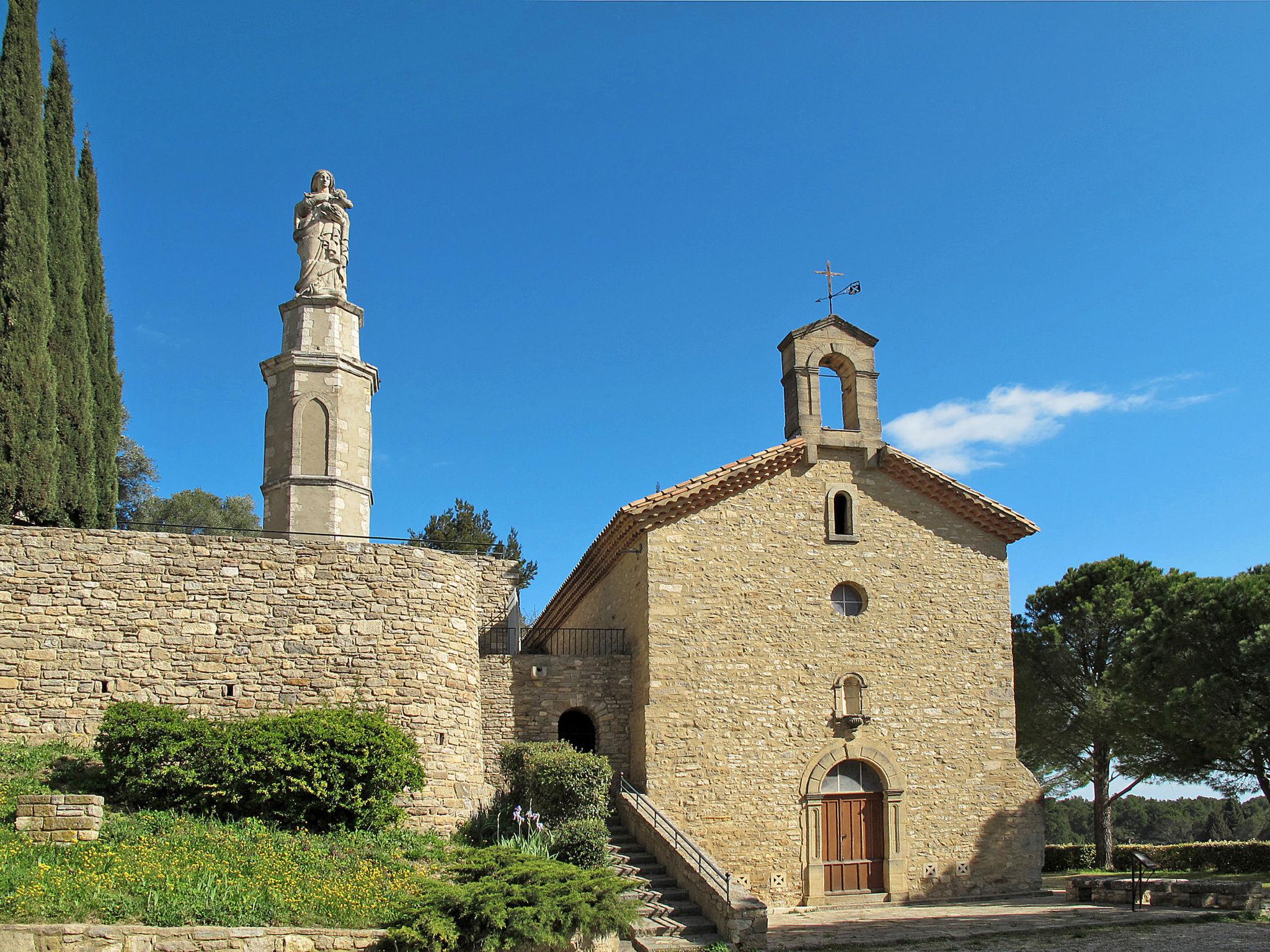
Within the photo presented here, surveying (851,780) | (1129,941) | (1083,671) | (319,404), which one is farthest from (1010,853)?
(319,404)

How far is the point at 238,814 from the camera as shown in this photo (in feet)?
51.5

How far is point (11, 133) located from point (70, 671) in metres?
10.2

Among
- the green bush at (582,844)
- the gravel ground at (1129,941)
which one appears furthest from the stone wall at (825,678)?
the gravel ground at (1129,941)

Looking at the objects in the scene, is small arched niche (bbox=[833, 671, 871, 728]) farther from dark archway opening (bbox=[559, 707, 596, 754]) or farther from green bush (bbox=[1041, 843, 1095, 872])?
green bush (bbox=[1041, 843, 1095, 872])

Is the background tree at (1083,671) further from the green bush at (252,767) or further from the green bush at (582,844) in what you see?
the green bush at (252,767)

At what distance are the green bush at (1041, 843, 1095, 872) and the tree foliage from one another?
2887cm

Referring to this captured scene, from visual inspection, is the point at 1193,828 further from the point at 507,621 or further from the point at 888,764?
the point at 507,621

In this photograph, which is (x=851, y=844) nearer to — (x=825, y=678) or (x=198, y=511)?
(x=825, y=678)

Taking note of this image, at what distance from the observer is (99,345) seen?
2228cm

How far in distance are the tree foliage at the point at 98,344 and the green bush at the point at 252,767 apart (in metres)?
7.39

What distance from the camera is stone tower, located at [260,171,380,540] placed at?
20625mm

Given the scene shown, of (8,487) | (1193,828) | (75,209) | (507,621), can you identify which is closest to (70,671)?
(8,487)

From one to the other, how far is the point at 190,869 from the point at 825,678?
12385 millimetres

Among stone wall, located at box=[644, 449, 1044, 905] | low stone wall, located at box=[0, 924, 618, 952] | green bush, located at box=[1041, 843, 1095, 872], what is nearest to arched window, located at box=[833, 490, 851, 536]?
stone wall, located at box=[644, 449, 1044, 905]
